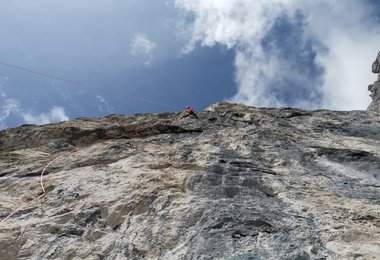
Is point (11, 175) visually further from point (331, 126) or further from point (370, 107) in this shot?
point (370, 107)

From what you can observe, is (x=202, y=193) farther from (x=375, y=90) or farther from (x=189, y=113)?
(x=375, y=90)

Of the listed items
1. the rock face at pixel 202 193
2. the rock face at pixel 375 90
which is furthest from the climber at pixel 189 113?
the rock face at pixel 375 90

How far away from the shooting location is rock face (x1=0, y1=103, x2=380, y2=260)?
6039 mm

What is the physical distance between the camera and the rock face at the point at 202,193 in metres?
6.04

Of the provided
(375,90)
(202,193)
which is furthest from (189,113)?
(375,90)

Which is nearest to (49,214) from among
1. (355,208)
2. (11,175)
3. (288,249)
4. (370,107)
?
(11,175)

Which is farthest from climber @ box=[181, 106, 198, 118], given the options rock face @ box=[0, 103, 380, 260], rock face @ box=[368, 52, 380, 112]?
rock face @ box=[368, 52, 380, 112]

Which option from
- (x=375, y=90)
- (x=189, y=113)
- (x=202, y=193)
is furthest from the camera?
(x=375, y=90)

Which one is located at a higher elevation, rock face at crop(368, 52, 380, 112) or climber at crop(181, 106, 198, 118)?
rock face at crop(368, 52, 380, 112)

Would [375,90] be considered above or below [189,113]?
above

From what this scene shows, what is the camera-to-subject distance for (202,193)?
7453 mm

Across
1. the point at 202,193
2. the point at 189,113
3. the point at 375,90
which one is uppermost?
the point at 375,90

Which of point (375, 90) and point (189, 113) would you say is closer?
point (189, 113)

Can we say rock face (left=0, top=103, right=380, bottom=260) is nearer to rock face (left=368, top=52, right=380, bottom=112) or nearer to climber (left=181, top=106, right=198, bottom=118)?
climber (left=181, top=106, right=198, bottom=118)
